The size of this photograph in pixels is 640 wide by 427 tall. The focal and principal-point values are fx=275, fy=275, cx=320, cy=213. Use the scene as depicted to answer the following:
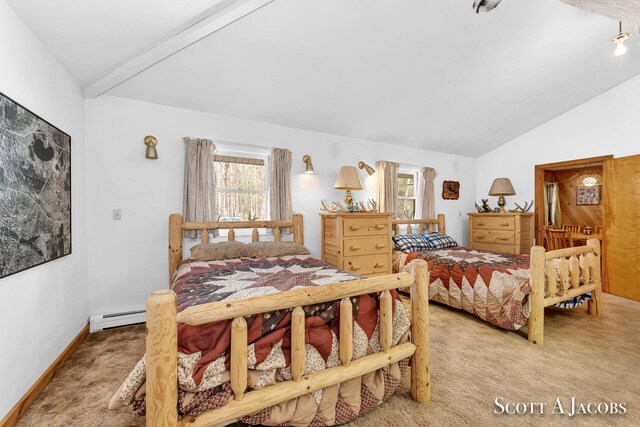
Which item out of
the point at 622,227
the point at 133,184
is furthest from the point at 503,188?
the point at 133,184

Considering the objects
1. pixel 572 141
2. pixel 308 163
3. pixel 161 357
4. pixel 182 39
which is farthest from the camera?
pixel 572 141

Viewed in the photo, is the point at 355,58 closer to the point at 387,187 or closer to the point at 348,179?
the point at 348,179

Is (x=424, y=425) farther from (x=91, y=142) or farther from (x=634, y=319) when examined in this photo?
(x=91, y=142)

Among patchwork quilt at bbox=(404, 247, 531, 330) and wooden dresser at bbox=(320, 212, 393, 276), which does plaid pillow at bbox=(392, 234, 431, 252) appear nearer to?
patchwork quilt at bbox=(404, 247, 531, 330)

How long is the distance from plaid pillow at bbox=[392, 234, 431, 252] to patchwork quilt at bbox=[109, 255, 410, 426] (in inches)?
83.1

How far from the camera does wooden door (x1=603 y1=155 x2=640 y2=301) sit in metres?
3.46

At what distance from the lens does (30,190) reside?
1703mm

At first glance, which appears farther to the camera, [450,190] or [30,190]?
[450,190]

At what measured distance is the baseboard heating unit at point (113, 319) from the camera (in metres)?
2.63

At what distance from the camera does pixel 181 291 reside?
1719mm

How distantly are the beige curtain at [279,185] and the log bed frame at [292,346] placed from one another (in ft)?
6.78

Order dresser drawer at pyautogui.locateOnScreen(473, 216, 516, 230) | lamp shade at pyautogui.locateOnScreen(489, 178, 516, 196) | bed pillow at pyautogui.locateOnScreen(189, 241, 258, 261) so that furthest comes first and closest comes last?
lamp shade at pyautogui.locateOnScreen(489, 178, 516, 196) < dresser drawer at pyautogui.locateOnScreen(473, 216, 516, 230) < bed pillow at pyautogui.locateOnScreen(189, 241, 258, 261)

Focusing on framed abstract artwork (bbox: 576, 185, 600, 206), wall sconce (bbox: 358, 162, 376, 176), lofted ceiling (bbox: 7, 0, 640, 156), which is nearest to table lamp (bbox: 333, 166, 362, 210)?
wall sconce (bbox: 358, 162, 376, 176)

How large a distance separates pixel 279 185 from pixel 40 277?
7.24 feet
